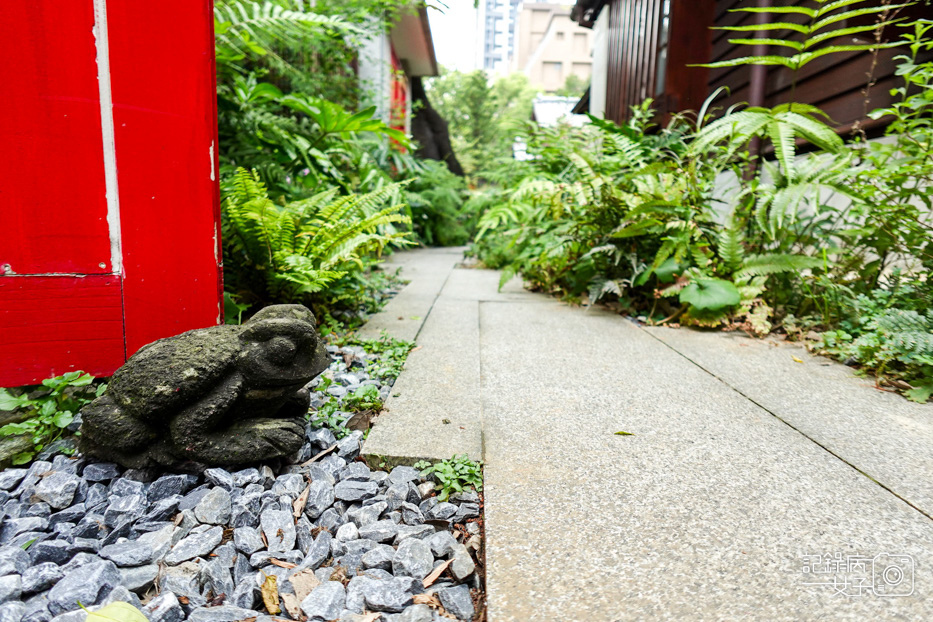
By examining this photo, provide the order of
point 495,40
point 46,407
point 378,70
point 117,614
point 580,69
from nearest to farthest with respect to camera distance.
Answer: point 117,614 → point 46,407 → point 378,70 → point 580,69 → point 495,40

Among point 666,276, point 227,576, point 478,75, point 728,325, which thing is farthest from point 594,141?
point 478,75

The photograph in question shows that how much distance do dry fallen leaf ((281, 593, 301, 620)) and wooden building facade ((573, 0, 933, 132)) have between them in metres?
3.05

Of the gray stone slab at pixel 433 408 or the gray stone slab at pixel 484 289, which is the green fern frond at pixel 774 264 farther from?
the gray stone slab at pixel 433 408

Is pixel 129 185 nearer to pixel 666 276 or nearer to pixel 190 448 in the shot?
pixel 190 448

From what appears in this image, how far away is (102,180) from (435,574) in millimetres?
1474

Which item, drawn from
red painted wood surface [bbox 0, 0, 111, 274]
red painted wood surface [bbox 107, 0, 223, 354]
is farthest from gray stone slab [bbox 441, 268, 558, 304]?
red painted wood surface [bbox 0, 0, 111, 274]

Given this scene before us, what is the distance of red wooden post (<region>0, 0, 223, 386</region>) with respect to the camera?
145cm

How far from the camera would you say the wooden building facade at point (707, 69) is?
323 centimetres

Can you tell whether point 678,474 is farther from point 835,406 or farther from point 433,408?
point 835,406

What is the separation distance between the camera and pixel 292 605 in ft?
3.01

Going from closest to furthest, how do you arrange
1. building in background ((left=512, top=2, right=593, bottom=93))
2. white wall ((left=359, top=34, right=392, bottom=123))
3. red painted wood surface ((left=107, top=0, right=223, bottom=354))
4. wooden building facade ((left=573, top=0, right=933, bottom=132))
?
red painted wood surface ((left=107, top=0, right=223, bottom=354)) → wooden building facade ((left=573, top=0, right=933, bottom=132)) → white wall ((left=359, top=34, right=392, bottom=123)) → building in background ((left=512, top=2, right=593, bottom=93))

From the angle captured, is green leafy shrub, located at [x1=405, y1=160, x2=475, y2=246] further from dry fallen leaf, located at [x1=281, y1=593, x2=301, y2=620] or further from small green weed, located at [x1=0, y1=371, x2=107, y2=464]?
dry fallen leaf, located at [x1=281, y1=593, x2=301, y2=620]

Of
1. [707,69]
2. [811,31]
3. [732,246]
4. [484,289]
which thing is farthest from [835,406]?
[707,69]

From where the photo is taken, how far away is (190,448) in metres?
1.27
